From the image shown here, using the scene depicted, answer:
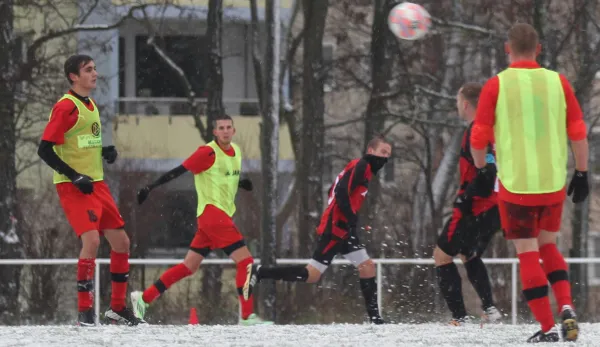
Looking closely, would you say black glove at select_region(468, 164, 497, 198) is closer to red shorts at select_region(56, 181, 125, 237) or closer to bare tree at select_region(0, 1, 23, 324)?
red shorts at select_region(56, 181, 125, 237)

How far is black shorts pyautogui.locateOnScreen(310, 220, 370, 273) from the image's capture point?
482 inches

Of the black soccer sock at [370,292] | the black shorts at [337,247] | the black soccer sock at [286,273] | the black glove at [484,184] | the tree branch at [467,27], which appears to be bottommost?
the black soccer sock at [370,292]

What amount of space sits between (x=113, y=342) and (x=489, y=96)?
250 centimetres

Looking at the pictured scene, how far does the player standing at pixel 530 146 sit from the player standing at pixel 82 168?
294 centimetres

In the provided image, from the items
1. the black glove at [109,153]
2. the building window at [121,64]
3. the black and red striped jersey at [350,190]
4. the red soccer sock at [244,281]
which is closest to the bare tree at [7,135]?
the building window at [121,64]

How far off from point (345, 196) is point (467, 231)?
1504 millimetres

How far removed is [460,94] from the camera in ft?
35.1

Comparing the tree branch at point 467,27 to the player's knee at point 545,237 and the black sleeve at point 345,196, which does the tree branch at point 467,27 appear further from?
the player's knee at point 545,237

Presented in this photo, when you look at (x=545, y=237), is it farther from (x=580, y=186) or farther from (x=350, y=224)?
(x=350, y=224)

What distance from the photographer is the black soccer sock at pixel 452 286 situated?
11.0m

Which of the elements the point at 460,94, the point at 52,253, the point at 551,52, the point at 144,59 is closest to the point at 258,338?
the point at 460,94

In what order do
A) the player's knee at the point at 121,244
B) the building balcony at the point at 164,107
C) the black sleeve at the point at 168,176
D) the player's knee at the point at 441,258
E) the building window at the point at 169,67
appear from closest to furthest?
the player's knee at the point at 121,244, the player's knee at the point at 441,258, the black sleeve at the point at 168,176, the building window at the point at 169,67, the building balcony at the point at 164,107

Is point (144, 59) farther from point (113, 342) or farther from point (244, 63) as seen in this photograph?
point (113, 342)

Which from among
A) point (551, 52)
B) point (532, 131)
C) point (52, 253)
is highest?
point (551, 52)
